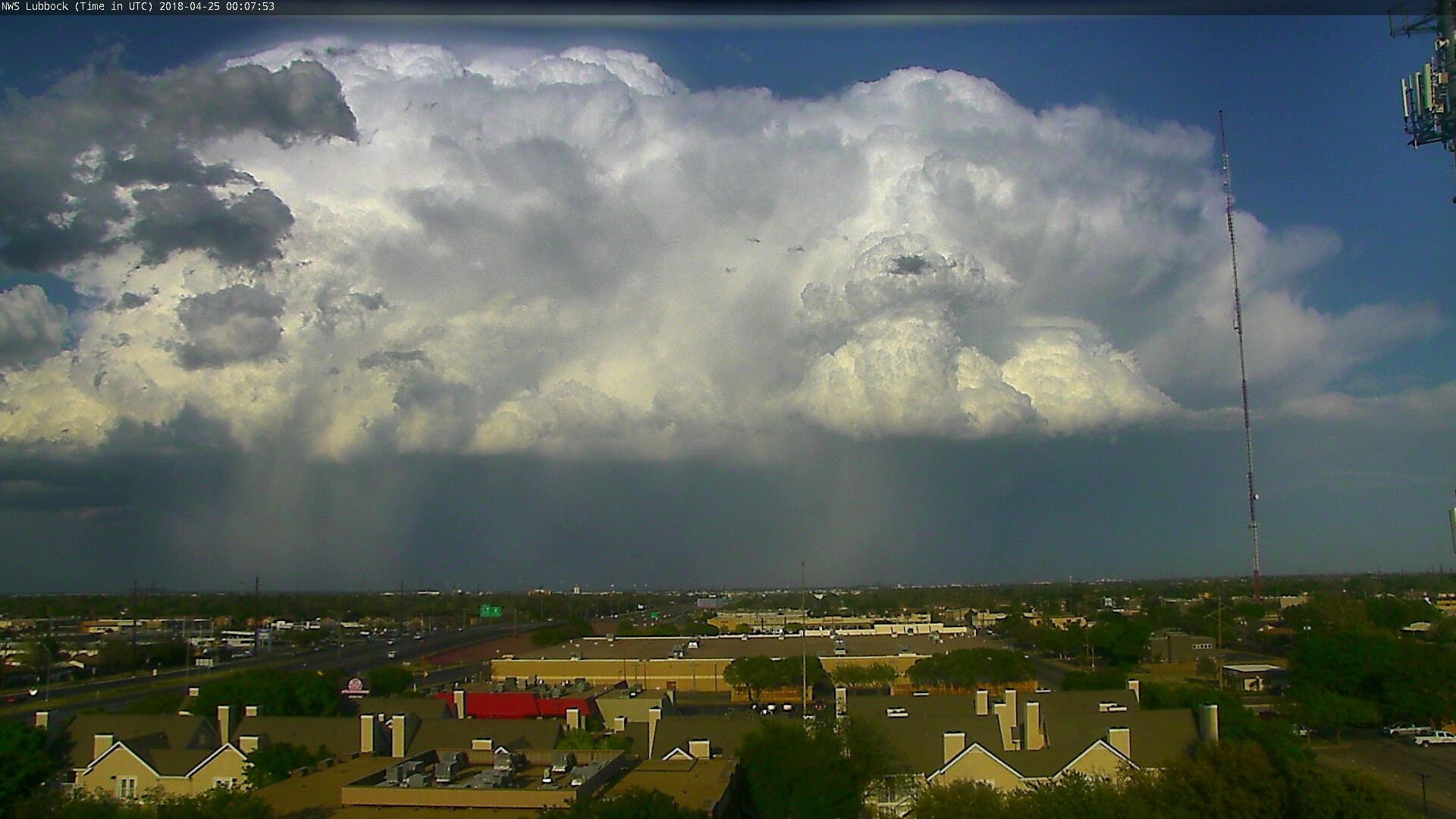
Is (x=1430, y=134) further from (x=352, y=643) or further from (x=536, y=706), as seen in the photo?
(x=352, y=643)

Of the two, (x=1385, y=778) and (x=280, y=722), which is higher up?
(x=280, y=722)

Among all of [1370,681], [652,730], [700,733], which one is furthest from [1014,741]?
[1370,681]

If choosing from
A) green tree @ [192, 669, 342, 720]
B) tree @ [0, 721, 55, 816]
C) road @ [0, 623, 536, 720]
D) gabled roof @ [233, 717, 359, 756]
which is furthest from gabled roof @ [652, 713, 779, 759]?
road @ [0, 623, 536, 720]

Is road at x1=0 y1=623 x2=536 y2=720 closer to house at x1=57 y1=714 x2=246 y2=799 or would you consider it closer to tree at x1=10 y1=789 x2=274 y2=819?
house at x1=57 y1=714 x2=246 y2=799

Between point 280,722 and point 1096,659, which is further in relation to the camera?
point 1096,659

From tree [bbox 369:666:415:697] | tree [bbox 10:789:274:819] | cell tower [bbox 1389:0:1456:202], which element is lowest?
tree [bbox 369:666:415:697]

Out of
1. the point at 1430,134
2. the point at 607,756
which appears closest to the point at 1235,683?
the point at 607,756
